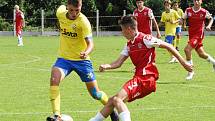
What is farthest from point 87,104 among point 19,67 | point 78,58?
point 19,67

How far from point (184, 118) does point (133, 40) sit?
80.6 inches

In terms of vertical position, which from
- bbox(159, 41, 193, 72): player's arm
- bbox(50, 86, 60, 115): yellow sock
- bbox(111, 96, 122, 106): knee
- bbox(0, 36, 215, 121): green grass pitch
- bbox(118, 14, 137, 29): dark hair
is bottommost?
bbox(0, 36, 215, 121): green grass pitch

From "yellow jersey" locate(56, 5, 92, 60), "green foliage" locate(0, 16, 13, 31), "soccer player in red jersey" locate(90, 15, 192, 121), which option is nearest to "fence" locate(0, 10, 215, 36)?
"green foliage" locate(0, 16, 13, 31)

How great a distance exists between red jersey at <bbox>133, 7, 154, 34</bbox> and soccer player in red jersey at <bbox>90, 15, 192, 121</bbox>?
1013cm

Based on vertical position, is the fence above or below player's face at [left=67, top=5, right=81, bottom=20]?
below

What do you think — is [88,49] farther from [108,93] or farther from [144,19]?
[144,19]

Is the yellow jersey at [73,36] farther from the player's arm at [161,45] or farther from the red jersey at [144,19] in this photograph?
the red jersey at [144,19]

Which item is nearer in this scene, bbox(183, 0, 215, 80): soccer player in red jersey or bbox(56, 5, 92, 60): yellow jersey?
bbox(56, 5, 92, 60): yellow jersey

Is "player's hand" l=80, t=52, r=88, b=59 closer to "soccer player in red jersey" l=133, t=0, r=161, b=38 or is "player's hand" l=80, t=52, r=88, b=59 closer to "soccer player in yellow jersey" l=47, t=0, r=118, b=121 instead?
"soccer player in yellow jersey" l=47, t=0, r=118, b=121

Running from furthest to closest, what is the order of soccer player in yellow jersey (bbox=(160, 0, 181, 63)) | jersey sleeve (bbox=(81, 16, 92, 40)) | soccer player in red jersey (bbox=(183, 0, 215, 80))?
A: soccer player in yellow jersey (bbox=(160, 0, 181, 63)), soccer player in red jersey (bbox=(183, 0, 215, 80)), jersey sleeve (bbox=(81, 16, 92, 40))

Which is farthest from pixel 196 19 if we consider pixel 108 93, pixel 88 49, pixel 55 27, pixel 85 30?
pixel 55 27

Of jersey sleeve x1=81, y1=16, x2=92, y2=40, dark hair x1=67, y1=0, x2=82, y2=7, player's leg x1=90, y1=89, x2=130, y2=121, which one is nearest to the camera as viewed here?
player's leg x1=90, y1=89, x2=130, y2=121

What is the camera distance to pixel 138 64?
351 inches

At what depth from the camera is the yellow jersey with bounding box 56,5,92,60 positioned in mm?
10055
